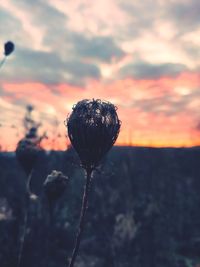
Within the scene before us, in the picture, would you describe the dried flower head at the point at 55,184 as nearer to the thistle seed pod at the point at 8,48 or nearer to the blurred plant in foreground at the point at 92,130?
the blurred plant in foreground at the point at 92,130

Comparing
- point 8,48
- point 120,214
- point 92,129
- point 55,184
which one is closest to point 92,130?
point 92,129

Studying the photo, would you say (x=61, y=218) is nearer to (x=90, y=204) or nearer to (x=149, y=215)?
(x=90, y=204)

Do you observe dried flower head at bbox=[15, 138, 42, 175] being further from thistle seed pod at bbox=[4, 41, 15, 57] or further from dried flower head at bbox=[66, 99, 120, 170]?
dried flower head at bbox=[66, 99, 120, 170]

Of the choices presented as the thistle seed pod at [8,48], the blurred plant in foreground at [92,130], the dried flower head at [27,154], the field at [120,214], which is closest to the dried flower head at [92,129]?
the blurred plant in foreground at [92,130]

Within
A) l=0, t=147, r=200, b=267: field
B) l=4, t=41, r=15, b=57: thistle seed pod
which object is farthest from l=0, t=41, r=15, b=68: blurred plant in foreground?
l=0, t=147, r=200, b=267: field

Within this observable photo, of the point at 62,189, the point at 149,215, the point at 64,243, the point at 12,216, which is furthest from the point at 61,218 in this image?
the point at 62,189

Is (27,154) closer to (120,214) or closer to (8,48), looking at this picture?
(8,48)
